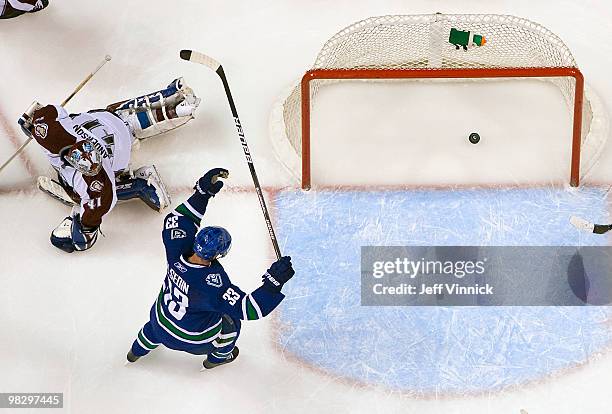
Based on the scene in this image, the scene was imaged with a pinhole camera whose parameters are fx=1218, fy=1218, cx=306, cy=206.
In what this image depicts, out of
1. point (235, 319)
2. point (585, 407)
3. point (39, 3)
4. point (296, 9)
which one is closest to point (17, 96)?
point (39, 3)

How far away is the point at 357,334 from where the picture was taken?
465cm

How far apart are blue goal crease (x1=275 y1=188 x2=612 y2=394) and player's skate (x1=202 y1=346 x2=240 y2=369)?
207 millimetres

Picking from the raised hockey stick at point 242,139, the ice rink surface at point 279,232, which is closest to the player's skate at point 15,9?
the ice rink surface at point 279,232

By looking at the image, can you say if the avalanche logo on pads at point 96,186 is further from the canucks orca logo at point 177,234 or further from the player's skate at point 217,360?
the player's skate at point 217,360

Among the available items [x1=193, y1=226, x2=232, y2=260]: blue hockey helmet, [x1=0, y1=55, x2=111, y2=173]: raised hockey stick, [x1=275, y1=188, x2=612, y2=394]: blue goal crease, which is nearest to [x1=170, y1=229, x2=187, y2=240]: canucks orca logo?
[x1=193, y1=226, x2=232, y2=260]: blue hockey helmet

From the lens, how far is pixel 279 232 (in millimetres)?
4859

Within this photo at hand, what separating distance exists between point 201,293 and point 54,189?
1.18m

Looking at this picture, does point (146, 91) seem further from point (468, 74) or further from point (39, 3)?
point (468, 74)

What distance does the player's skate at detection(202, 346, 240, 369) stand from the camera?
454 centimetres

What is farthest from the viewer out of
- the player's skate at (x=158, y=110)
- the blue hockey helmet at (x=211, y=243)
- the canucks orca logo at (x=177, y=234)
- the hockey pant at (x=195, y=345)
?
the player's skate at (x=158, y=110)

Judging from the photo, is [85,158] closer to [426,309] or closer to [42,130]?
[42,130]

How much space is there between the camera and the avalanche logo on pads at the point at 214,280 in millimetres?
4043

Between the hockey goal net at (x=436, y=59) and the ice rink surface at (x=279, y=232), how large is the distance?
3.2 inches

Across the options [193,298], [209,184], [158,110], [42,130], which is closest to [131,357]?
[193,298]
